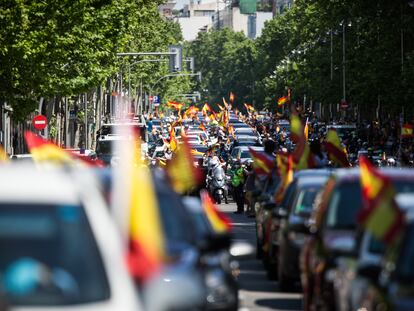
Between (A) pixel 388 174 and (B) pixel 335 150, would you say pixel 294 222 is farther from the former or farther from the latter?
(B) pixel 335 150

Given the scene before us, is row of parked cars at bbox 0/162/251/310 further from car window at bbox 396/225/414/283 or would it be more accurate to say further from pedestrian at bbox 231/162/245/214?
pedestrian at bbox 231/162/245/214

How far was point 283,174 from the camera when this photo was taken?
81.1 feet

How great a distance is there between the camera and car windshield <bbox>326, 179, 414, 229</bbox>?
15.1m

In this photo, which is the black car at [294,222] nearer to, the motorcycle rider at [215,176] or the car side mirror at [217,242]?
the car side mirror at [217,242]

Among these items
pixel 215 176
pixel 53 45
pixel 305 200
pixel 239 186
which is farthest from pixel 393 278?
pixel 53 45

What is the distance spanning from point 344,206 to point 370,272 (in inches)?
172

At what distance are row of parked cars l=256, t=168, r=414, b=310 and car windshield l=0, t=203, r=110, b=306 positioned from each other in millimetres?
2578

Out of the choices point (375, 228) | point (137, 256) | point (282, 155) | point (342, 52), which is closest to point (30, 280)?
point (137, 256)

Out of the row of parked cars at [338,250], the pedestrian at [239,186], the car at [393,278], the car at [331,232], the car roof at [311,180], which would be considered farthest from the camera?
the pedestrian at [239,186]

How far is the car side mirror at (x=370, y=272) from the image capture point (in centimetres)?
1112

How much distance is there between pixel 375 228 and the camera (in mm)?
11055

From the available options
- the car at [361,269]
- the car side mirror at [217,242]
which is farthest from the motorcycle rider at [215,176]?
the car side mirror at [217,242]

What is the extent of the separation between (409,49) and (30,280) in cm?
7070

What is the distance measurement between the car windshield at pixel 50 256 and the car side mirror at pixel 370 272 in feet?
9.85
